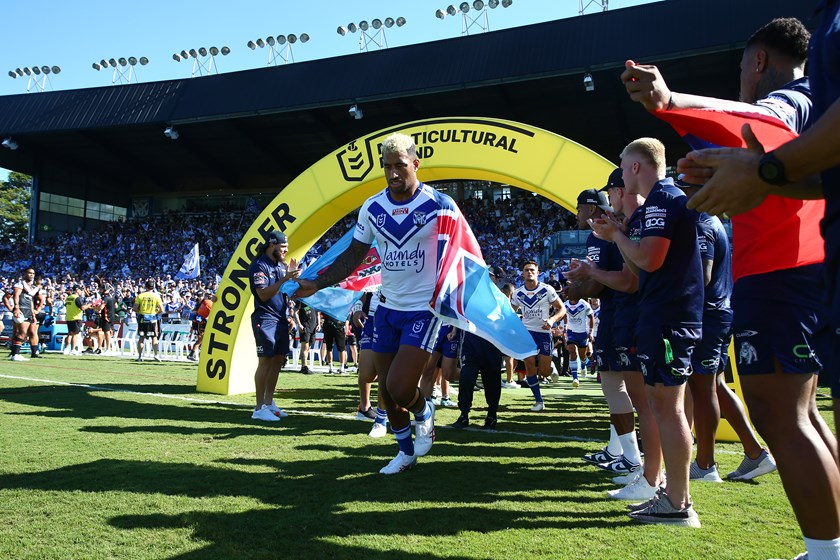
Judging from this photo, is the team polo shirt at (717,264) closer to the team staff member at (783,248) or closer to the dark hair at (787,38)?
the team staff member at (783,248)

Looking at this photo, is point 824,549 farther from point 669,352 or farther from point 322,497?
point 322,497

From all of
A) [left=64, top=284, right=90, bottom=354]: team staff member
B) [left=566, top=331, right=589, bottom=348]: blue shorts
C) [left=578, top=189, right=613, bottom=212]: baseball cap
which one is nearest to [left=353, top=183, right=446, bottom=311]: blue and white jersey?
[left=578, top=189, right=613, bottom=212]: baseball cap

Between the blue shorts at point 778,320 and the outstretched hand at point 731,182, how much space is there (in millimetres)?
990

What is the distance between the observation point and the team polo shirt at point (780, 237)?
8.38 feet

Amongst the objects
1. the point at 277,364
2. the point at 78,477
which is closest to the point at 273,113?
the point at 277,364

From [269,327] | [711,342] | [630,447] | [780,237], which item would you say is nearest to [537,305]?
[269,327]

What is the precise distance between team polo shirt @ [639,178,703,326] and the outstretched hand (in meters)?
1.60

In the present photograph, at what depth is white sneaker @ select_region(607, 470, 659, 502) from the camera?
3861 mm

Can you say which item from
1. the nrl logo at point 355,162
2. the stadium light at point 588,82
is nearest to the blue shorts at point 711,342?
the nrl logo at point 355,162

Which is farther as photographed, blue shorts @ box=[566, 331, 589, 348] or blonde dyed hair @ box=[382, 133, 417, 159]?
blue shorts @ box=[566, 331, 589, 348]

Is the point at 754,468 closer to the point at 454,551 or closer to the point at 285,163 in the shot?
the point at 454,551

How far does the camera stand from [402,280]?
192 inches

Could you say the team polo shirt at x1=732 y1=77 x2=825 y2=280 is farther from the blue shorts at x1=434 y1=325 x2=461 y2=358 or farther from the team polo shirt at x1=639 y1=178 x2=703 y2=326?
the blue shorts at x1=434 y1=325 x2=461 y2=358

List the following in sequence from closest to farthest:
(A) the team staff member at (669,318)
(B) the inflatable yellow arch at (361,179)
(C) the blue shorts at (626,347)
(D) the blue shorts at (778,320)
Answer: (D) the blue shorts at (778,320)
(A) the team staff member at (669,318)
(C) the blue shorts at (626,347)
(B) the inflatable yellow arch at (361,179)
